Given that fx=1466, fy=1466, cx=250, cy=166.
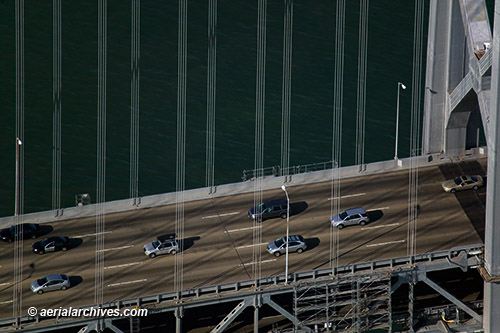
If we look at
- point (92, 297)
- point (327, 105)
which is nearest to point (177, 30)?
point (327, 105)

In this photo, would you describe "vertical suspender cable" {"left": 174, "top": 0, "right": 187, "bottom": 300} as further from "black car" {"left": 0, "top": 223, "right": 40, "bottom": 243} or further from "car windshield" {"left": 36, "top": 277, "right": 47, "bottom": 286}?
"black car" {"left": 0, "top": 223, "right": 40, "bottom": 243}

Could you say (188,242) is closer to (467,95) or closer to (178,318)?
(178,318)

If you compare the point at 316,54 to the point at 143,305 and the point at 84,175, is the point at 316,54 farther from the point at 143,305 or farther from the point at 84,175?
the point at 143,305

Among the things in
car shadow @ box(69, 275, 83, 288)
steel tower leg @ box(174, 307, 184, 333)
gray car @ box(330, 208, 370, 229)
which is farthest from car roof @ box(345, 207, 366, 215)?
car shadow @ box(69, 275, 83, 288)

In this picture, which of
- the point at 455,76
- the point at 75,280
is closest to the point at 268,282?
the point at 75,280

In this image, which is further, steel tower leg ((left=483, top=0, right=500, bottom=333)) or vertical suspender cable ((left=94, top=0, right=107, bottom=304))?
vertical suspender cable ((left=94, top=0, right=107, bottom=304))

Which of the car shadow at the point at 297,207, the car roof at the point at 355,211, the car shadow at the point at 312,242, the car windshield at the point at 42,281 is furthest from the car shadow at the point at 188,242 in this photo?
the car roof at the point at 355,211
